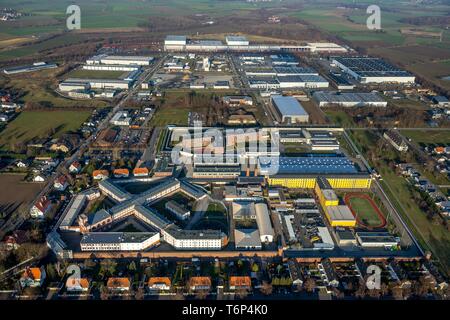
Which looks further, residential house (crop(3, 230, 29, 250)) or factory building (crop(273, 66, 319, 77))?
factory building (crop(273, 66, 319, 77))

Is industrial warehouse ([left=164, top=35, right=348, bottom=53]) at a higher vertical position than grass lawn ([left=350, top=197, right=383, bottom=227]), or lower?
higher

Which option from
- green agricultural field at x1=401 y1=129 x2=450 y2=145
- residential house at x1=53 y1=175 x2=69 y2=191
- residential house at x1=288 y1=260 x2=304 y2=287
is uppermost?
green agricultural field at x1=401 y1=129 x2=450 y2=145

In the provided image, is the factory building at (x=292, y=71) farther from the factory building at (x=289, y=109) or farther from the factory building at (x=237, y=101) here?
the factory building at (x=237, y=101)

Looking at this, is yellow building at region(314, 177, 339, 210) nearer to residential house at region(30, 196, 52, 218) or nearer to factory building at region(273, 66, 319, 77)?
residential house at region(30, 196, 52, 218)

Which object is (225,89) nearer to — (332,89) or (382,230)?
(332,89)

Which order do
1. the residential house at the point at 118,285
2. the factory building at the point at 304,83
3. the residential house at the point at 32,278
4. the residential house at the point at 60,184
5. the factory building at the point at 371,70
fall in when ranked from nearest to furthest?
the residential house at the point at 118,285 < the residential house at the point at 32,278 < the residential house at the point at 60,184 < the factory building at the point at 304,83 < the factory building at the point at 371,70

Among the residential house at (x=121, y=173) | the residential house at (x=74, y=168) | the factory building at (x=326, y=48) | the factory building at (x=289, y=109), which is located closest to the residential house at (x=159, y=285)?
the residential house at (x=121, y=173)

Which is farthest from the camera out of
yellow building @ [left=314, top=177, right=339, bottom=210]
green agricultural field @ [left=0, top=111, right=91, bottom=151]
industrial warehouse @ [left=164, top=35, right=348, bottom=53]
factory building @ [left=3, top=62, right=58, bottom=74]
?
industrial warehouse @ [left=164, top=35, right=348, bottom=53]

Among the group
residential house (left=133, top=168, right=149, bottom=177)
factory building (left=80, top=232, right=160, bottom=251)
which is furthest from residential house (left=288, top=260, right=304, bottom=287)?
residential house (left=133, top=168, right=149, bottom=177)
